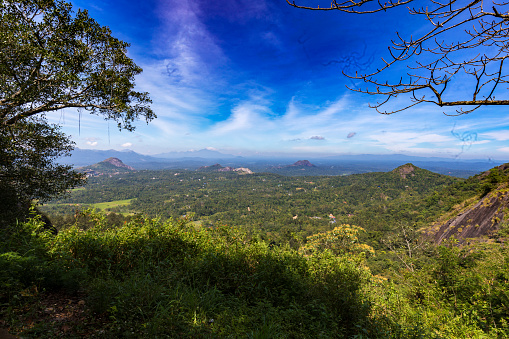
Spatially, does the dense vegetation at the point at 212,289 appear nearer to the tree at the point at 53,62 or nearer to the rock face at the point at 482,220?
the tree at the point at 53,62

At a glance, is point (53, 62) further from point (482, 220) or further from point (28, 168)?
point (482, 220)

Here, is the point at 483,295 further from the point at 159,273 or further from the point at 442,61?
the point at 159,273

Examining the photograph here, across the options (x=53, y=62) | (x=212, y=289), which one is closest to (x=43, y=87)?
(x=53, y=62)

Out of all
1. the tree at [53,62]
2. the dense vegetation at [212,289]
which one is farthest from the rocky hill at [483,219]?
the tree at [53,62]

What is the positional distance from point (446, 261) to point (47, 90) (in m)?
15.3

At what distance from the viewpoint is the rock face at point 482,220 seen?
14.7 m

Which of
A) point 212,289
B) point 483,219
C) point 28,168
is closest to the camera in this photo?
point 212,289

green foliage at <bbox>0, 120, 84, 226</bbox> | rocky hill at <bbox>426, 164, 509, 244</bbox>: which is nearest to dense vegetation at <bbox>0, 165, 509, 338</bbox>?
green foliage at <bbox>0, 120, 84, 226</bbox>

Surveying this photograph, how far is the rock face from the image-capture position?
1470 cm

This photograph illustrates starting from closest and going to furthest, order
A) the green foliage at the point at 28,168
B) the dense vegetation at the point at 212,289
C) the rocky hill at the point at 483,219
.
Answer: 1. the dense vegetation at the point at 212,289
2. the green foliage at the point at 28,168
3. the rocky hill at the point at 483,219

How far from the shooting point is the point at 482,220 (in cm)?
1631

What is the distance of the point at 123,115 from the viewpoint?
7363 mm

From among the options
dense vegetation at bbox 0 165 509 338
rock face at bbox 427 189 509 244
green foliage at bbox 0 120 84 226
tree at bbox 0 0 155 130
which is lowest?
rock face at bbox 427 189 509 244

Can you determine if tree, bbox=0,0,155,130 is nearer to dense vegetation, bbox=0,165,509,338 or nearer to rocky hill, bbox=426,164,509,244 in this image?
dense vegetation, bbox=0,165,509,338
